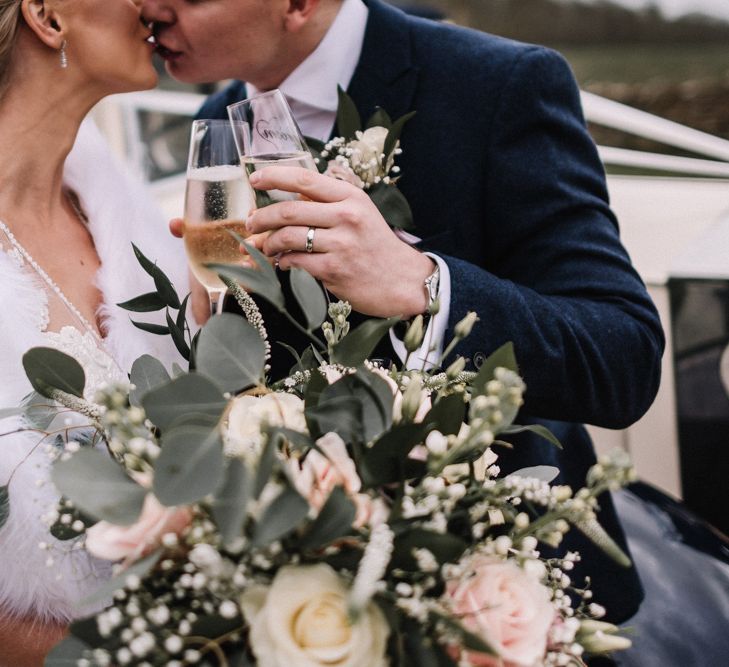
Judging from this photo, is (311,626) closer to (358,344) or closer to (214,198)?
(358,344)

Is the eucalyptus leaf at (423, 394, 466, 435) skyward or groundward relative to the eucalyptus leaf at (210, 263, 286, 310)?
groundward

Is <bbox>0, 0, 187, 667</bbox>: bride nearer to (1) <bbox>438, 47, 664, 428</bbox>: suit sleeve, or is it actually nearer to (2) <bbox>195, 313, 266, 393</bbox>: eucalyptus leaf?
(2) <bbox>195, 313, 266, 393</bbox>: eucalyptus leaf

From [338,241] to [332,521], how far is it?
1.68 feet

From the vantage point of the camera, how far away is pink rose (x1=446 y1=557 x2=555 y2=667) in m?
0.65

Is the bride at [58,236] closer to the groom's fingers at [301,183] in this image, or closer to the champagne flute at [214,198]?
the champagne flute at [214,198]

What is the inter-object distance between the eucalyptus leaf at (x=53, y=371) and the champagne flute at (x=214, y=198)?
0.37 metres

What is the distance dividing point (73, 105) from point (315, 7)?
0.54 metres

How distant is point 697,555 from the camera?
1765 mm

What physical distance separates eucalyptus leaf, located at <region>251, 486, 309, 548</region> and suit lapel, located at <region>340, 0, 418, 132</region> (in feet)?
3.83

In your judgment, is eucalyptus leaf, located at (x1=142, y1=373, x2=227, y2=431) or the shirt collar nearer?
eucalyptus leaf, located at (x1=142, y1=373, x2=227, y2=431)

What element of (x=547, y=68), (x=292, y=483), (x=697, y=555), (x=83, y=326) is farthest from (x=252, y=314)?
(x=697, y=555)

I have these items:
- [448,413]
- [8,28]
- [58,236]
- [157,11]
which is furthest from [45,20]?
[448,413]

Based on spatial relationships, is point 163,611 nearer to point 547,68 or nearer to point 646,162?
point 547,68

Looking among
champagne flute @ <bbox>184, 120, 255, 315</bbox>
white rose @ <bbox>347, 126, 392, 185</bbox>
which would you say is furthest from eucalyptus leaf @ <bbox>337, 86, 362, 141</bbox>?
champagne flute @ <bbox>184, 120, 255, 315</bbox>
